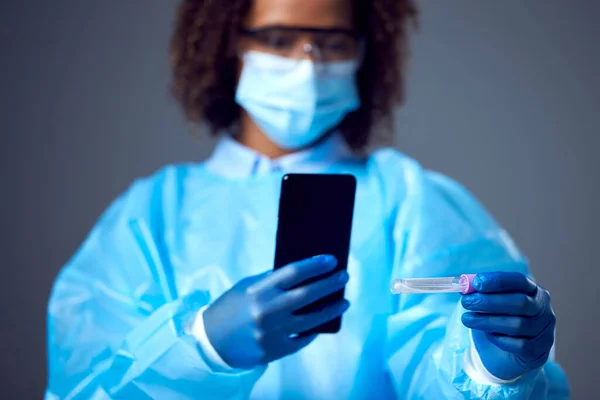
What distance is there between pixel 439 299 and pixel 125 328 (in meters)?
0.44

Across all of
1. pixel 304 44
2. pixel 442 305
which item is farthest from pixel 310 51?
pixel 442 305

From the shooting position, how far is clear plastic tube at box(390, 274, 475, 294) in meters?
0.72

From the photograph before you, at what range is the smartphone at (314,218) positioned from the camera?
0.84 metres

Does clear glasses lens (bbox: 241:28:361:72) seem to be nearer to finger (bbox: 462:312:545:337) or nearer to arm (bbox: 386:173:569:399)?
arm (bbox: 386:173:569:399)

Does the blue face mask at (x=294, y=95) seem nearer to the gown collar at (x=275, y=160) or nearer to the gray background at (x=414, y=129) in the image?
the gown collar at (x=275, y=160)

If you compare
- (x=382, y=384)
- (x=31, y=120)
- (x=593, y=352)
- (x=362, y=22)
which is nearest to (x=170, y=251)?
(x=382, y=384)

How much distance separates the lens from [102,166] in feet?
4.91

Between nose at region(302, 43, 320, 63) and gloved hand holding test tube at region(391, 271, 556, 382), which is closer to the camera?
gloved hand holding test tube at region(391, 271, 556, 382)

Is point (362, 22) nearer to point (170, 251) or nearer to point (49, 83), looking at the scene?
point (170, 251)

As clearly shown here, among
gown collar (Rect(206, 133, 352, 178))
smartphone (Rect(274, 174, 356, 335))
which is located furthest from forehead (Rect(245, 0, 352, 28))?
smartphone (Rect(274, 174, 356, 335))

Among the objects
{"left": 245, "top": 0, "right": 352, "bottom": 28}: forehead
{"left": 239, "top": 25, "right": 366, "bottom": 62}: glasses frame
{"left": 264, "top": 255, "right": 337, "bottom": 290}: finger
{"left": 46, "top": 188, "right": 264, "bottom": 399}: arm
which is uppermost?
{"left": 245, "top": 0, "right": 352, "bottom": 28}: forehead

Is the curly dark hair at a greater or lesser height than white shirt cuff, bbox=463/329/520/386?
greater

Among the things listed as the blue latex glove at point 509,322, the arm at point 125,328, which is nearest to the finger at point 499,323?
the blue latex glove at point 509,322

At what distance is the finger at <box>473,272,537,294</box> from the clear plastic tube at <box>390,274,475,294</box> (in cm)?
1
